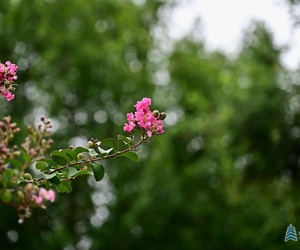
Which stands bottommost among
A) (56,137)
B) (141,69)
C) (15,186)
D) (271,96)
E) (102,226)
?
(15,186)

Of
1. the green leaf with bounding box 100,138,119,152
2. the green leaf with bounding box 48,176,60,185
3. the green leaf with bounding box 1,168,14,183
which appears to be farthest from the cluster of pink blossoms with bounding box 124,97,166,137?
the green leaf with bounding box 1,168,14,183

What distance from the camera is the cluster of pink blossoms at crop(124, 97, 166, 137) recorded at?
1677 millimetres

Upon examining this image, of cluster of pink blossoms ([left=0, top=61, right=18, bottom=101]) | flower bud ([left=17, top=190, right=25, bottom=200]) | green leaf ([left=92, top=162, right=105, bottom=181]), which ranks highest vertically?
cluster of pink blossoms ([left=0, top=61, right=18, bottom=101])

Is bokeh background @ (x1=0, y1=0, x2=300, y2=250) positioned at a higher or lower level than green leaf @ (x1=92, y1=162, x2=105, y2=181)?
higher

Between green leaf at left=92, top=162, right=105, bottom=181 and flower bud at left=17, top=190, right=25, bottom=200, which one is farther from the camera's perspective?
green leaf at left=92, top=162, right=105, bottom=181

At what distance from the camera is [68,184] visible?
1774 millimetres

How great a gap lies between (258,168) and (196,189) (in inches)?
102

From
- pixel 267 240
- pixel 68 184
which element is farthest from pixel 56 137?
pixel 68 184

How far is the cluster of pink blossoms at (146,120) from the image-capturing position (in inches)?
66.0

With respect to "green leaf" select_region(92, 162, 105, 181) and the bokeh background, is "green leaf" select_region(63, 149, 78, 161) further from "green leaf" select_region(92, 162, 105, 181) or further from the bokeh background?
the bokeh background

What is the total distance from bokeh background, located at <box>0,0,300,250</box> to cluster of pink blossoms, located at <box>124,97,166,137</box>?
547 cm

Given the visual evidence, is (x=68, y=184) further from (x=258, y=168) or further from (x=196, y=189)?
(x=196, y=189)

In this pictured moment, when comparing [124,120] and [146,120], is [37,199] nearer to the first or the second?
[146,120]

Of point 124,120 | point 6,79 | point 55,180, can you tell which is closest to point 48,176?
point 55,180
